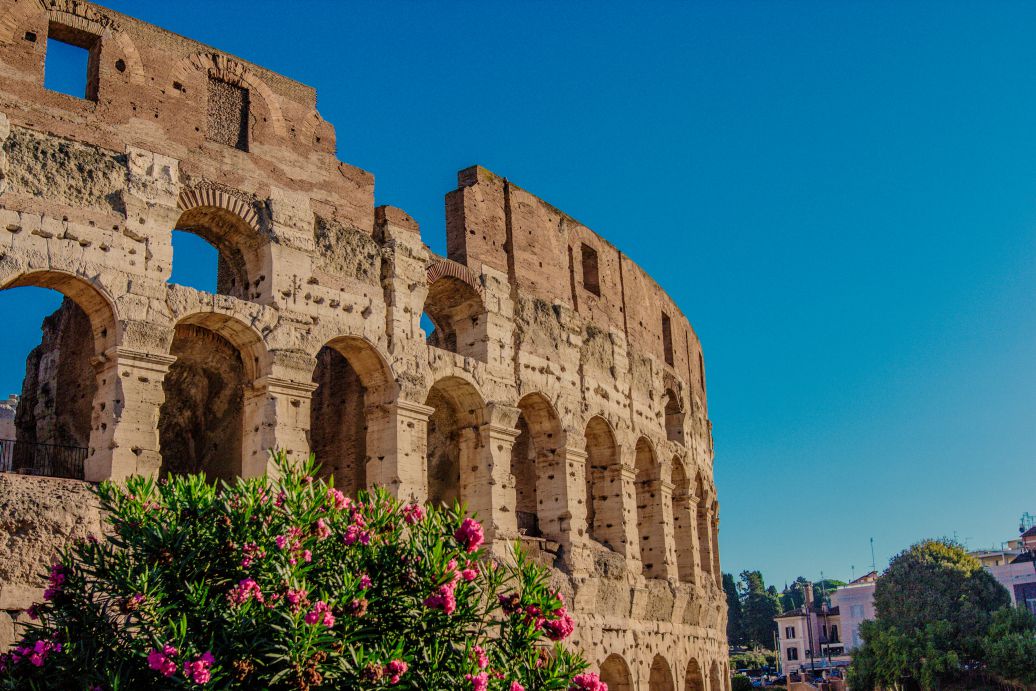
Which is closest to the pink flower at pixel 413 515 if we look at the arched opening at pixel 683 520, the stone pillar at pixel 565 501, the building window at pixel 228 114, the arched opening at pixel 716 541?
the building window at pixel 228 114

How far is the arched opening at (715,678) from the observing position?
23.5 meters

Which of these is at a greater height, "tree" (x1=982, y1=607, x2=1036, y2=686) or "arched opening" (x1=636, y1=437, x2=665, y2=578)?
"arched opening" (x1=636, y1=437, x2=665, y2=578)

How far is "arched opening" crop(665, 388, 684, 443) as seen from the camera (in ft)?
78.8

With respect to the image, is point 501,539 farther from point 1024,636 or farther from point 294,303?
point 1024,636

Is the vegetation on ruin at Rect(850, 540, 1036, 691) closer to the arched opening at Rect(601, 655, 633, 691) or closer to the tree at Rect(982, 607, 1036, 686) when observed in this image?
the tree at Rect(982, 607, 1036, 686)

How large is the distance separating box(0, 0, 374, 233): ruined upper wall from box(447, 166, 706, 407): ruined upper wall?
2314 mm

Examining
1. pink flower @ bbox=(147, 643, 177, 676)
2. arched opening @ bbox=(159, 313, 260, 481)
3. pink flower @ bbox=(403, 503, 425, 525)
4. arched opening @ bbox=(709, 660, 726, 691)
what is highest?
arched opening @ bbox=(159, 313, 260, 481)

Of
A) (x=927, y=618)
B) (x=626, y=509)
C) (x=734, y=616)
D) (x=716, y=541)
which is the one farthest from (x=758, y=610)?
(x=626, y=509)

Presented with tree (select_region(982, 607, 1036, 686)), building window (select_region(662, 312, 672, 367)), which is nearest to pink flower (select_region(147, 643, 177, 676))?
building window (select_region(662, 312, 672, 367))

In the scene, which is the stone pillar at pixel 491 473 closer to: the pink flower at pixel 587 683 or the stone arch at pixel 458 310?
the stone arch at pixel 458 310

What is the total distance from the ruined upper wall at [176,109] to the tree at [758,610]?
199 feet

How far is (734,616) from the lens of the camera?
72812mm

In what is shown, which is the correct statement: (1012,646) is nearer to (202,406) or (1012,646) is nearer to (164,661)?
(202,406)

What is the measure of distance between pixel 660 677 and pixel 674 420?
18.2 ft
